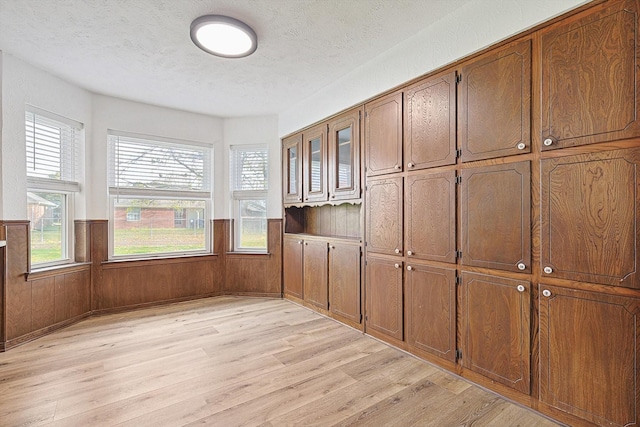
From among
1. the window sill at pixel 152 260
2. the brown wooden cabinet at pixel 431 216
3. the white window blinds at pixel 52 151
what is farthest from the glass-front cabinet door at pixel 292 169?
the white window blinds at pixel 52 151

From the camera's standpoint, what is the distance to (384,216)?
301cm

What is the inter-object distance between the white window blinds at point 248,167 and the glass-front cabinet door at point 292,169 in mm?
351

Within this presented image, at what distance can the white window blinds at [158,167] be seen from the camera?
13.6 feet

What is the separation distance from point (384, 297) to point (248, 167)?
9.62 ft

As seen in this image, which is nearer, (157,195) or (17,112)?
(17,112)

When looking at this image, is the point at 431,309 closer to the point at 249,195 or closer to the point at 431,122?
the point at 431,122

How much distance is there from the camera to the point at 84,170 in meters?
3.84

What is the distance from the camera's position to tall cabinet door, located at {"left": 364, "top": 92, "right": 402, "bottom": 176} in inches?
113

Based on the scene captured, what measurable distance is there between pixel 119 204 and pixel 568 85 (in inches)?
185

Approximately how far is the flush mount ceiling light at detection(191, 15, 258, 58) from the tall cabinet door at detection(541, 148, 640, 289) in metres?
2.35

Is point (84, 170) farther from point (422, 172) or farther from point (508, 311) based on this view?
point (508, 311)

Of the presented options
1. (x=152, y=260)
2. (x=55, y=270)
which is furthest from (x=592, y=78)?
(x=55, y=270)

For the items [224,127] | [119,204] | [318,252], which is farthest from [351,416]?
[224,127]

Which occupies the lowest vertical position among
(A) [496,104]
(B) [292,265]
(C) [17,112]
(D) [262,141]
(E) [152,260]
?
(B) [292,265]
